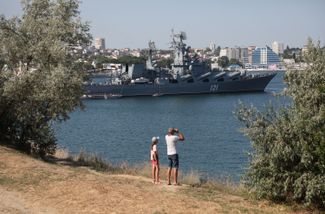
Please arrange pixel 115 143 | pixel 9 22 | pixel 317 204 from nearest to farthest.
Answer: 1. pixel 317 204
2. pixel 9 22
3. pixel 115 143

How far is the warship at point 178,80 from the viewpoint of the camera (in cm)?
10962

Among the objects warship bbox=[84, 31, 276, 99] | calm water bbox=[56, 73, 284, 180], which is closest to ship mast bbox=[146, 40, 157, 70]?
warship bbox=[84, 31, 276, 99]

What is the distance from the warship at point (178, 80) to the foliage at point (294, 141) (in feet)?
308

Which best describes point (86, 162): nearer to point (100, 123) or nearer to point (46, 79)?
point (46, 79)

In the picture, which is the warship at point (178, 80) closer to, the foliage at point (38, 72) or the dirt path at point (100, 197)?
the foliage at point (38, 72)

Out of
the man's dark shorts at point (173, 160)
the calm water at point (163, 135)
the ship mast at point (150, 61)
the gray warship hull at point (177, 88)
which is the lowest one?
the calm water at point (163, 135)

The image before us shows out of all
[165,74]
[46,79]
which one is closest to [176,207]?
[46,79]

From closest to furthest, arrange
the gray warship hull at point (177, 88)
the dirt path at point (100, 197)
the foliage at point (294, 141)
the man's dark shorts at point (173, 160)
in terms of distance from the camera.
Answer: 1. the dirt path at point (100, 197)
2. the foliage at point (294, 141)
3. the man's dark shorts at point (173, 160)
4. the gray warship hull at point (177, 88)

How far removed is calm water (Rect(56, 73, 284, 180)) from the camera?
30.1m

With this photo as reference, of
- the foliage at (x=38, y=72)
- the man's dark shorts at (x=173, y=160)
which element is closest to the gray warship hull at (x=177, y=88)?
the foliage at (x=38, y=72)

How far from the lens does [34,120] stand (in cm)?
2094

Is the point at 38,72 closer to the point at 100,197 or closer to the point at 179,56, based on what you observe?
the point at 100,197

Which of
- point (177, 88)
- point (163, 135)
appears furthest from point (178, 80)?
point (163, 135)

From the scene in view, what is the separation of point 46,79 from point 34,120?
1818mm
